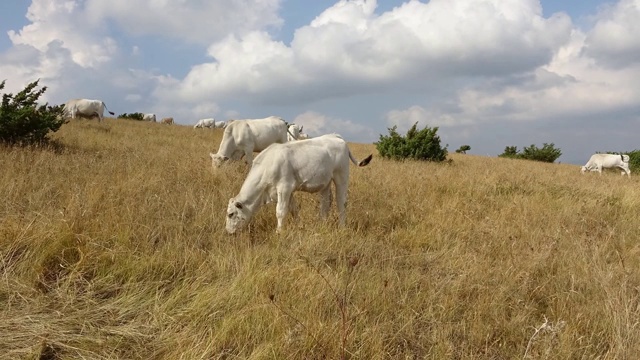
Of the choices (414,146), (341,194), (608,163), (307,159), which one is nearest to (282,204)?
(307,159)

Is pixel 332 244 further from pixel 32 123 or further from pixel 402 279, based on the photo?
pixel 32 123

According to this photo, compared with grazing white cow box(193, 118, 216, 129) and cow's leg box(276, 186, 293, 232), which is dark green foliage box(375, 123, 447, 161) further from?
grazing white cow box(193, 118, 216, 129)

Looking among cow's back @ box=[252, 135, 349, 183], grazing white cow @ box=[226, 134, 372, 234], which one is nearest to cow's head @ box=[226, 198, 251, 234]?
grazing white cow @ box=[226, 134, 372, 234]

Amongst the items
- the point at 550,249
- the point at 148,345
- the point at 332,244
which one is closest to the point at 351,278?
the point at 332,244

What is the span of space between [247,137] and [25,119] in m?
5.63

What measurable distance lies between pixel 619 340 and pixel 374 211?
4.54 meters

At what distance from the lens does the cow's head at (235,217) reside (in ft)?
19.2

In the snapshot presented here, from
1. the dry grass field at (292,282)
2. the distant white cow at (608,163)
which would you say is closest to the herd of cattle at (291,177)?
the dry grass field at (292,282)

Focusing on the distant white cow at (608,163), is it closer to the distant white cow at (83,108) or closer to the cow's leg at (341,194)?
the cow's leg at (341,194)

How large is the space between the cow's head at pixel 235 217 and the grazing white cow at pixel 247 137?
5.30m

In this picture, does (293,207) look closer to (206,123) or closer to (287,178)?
(287,178)

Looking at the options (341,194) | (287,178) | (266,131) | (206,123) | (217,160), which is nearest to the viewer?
(287,178)

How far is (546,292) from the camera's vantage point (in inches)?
180

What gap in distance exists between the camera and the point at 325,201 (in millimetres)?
7395
